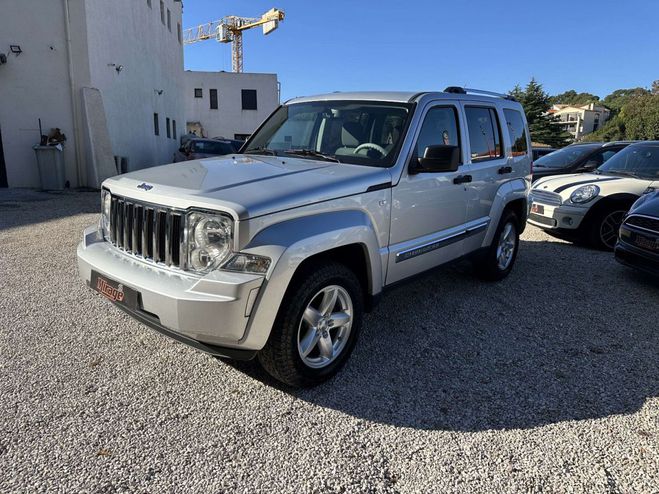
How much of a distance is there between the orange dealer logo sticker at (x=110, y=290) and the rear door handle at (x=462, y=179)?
2833 mm

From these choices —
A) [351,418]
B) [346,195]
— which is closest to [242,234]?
[346,195]

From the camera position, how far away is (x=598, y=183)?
278 inches

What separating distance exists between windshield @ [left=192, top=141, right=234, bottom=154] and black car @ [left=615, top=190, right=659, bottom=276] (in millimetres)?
13822

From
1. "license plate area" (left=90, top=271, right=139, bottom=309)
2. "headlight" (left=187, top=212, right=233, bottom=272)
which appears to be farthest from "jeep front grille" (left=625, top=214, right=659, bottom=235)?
"license plate area" (left=90, top=271, right=139, bottom=309)

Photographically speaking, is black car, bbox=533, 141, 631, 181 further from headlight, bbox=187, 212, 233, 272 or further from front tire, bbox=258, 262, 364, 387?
headlight, bbox=187, 212, 233, 272

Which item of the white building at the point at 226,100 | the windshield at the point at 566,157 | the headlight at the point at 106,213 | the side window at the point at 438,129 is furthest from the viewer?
the white building at the point at 226,100

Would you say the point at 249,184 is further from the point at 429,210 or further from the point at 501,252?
the point at 501,252

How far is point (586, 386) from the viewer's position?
3182 millimetres

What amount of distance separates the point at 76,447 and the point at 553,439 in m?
2.59

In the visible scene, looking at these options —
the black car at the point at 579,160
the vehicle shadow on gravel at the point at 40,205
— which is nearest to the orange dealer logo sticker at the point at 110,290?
the vehicle shadow on gravel at the point at 40,205

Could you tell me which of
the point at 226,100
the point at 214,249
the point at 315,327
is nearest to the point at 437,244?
the point at 315,327

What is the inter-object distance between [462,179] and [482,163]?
0.56 meters

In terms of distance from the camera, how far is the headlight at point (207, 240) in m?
2.54

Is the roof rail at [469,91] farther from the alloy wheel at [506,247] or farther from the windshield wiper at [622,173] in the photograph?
the windshield wiper at [622,173]
